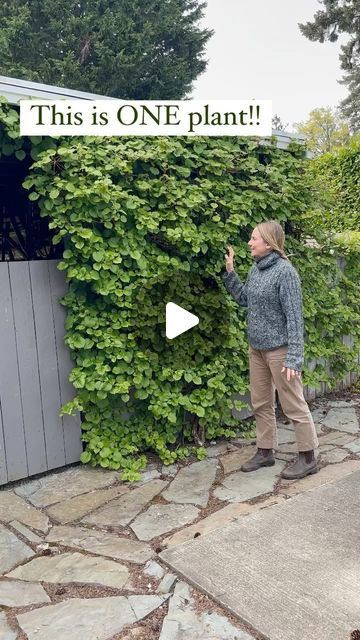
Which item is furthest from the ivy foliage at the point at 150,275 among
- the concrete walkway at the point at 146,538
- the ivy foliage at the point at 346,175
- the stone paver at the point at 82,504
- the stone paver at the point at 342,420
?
the ivy foliage at the point at 346,175

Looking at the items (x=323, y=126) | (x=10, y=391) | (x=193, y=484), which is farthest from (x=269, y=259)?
(x=323, y=126)

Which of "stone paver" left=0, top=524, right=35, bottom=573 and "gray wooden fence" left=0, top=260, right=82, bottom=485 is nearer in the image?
"stone paver" left=0, top=524, right=35, bottom=573

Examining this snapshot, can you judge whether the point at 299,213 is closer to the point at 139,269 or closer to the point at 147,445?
the point at 139,269

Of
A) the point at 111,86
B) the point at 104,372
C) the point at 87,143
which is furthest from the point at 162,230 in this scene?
the point at 111,86

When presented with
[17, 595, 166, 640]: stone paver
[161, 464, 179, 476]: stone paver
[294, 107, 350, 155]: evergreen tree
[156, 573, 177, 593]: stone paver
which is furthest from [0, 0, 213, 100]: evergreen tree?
[294, 107, 350, 155]: evergreen tree

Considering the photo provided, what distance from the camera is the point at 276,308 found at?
316 cm

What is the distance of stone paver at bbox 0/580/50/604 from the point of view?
2.21 meters

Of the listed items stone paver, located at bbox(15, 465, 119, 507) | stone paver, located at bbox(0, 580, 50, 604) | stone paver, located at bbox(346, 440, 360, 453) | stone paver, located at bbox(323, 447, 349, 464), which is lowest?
stone paver, located at bbox(346, 440, 360, 453)

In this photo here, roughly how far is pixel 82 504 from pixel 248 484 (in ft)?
3.39

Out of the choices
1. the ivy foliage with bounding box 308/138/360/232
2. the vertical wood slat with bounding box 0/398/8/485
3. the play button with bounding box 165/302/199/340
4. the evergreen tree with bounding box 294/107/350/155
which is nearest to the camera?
the vertical wood slat with bounding box 0/398/8/485

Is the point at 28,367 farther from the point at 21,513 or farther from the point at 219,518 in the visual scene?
the point at 219,518

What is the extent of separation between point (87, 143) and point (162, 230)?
73 cm

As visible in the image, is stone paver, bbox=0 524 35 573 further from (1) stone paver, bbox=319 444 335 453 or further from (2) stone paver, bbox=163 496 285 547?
(1) stone paver, bbox=319 444 335 453

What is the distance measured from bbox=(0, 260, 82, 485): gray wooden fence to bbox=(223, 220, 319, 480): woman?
50.0 inches
